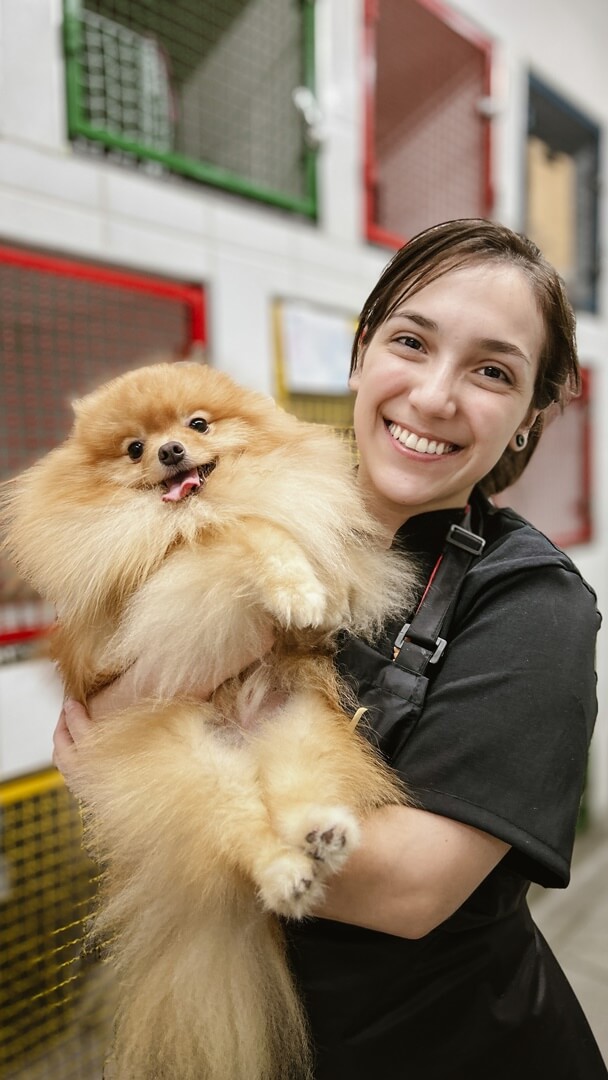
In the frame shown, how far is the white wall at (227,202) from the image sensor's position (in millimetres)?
1722

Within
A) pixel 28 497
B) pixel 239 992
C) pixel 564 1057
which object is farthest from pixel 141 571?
pixel 564 1057

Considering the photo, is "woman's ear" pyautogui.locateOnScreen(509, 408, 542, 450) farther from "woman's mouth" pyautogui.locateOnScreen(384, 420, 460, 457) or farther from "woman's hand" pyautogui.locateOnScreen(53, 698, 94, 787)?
"woman's hand" pyautogui.locateOnScreen(53, 698, 94, 787)

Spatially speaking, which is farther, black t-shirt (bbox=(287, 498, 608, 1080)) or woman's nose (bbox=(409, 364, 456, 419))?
woman's nose (bbox=(409, 364, 456, 419))

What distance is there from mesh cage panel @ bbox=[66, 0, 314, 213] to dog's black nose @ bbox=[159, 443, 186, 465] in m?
1.42

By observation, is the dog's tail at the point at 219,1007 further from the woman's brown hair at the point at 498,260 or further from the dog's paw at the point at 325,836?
the woman's brown hair at the point at 498,260

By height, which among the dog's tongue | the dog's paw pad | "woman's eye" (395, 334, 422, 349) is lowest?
the dog's paw pad

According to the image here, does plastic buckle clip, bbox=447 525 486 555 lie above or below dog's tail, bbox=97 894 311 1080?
above

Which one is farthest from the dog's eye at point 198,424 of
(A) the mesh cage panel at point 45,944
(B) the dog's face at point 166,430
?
(A) the mesh cage panel at point 45,944

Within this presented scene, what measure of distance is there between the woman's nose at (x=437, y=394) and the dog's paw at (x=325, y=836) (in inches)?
23.2

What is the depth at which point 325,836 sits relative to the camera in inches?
30.5

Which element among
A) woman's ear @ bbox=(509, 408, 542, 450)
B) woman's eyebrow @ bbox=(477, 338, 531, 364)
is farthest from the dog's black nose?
woman's ear @ bbox=(509, 408, 542, 450)

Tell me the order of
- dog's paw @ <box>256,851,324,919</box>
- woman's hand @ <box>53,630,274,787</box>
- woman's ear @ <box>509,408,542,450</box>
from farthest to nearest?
woman's ear @ <box>509,408,542,450</box>
woman's hand @ <box>53,630,274,787</box>
dog's paw @ <box>256,851,324,919</box>

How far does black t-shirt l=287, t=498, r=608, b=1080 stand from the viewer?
0.85 m

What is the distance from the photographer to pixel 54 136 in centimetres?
178
